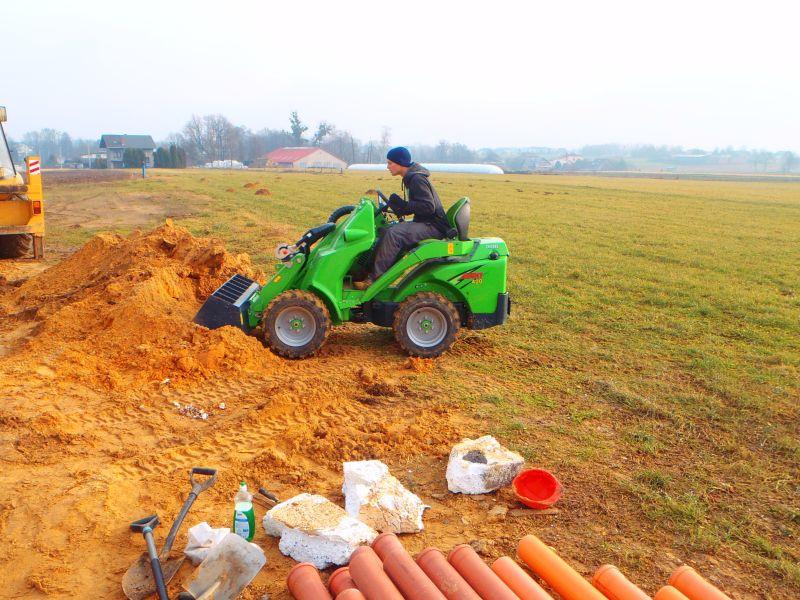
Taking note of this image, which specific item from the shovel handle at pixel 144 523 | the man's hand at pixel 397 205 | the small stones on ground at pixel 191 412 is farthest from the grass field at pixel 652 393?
the shovel handle at pixel 144 523

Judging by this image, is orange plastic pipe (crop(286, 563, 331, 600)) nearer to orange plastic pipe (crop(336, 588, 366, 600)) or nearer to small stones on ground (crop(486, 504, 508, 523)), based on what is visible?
orange plastic pipe (crop(336, 588, 366, 600))

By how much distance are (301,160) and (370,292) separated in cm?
9220

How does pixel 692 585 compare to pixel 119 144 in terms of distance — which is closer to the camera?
pixel 692 585

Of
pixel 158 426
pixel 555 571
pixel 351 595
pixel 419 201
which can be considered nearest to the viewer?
pixel 351 595

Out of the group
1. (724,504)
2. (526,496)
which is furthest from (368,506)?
(724,504)

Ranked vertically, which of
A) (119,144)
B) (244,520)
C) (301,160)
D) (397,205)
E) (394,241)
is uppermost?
(119,144)

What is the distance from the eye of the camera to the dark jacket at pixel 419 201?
7180 millimetres

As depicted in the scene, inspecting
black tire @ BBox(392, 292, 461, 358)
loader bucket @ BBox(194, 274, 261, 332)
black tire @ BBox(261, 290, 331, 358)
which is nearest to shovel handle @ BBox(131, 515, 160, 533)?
black tire @ BBox(261, 290, 331, 358)

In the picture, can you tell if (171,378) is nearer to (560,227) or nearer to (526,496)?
(526,496)

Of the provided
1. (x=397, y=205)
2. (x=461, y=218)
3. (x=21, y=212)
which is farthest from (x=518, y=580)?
(x=21, y=212)

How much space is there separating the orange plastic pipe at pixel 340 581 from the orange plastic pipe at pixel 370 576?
4 centimetres

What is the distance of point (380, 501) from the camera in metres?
4.27

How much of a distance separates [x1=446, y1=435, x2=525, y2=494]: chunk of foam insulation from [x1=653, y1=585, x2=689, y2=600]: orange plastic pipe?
1.38 meters

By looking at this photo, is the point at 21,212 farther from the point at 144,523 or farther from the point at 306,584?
the point at 306,584
